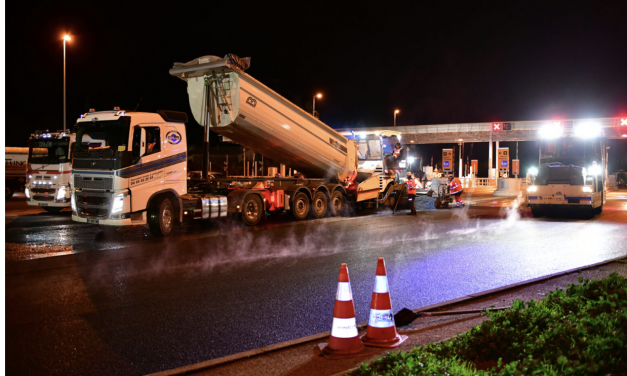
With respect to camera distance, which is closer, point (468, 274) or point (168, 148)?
point (468, 274)

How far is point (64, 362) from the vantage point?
168 inches

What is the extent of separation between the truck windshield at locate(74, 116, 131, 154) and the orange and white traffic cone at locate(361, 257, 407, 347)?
8.11 m

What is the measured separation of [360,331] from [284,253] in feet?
15.4

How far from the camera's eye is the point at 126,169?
11.0m

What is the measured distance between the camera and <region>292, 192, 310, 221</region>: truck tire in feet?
51.5

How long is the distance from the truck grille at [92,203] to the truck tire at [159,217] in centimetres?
100

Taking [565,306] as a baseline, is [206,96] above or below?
above

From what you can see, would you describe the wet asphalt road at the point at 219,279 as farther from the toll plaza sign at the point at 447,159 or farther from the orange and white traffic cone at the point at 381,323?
the toll plaza sign at the point at 447,159

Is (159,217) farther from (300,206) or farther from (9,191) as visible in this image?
(9,191)

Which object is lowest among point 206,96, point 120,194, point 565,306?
point 565,306

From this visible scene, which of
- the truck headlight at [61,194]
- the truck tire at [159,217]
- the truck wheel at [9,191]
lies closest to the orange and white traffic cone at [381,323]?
the truck tire at [159,217]

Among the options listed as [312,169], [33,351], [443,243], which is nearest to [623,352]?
[33,351]

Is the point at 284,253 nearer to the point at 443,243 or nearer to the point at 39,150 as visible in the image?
the point at 443,243

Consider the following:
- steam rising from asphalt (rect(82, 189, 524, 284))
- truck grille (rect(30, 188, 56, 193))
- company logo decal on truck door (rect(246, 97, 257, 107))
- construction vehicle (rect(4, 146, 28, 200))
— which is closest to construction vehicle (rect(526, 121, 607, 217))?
steam rising from asphalt (rect(82, 189, 524, 284))
